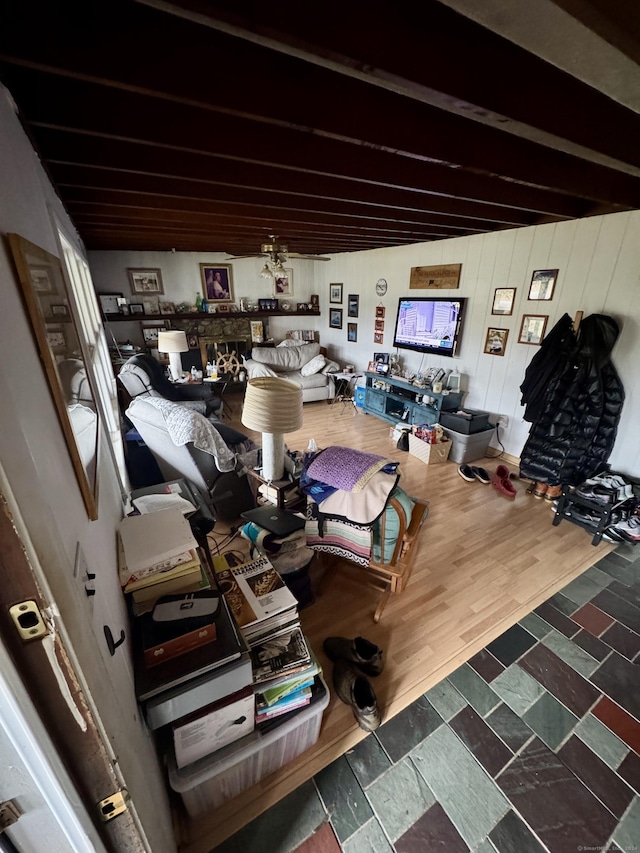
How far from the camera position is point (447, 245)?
13.2 ft

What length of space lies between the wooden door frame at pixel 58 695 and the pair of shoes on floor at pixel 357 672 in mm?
1106

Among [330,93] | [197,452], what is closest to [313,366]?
[197,452]

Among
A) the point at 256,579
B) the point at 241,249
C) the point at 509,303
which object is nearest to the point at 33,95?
the point at 256,579

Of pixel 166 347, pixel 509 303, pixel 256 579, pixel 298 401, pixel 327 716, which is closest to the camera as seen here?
pixel 256 579

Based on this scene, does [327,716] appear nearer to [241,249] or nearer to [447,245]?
[447,245]

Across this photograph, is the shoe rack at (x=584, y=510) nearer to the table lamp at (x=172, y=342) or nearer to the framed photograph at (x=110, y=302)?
the table lamp at (x=172, y=342)

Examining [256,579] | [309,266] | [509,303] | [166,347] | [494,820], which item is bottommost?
[494,820]

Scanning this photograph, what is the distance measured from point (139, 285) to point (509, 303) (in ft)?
16.4

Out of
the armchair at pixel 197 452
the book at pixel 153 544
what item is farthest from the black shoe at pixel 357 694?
the armchair at pixel 197 452

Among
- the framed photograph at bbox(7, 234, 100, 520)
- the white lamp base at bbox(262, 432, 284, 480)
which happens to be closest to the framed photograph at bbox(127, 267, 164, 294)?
the white lamp base at bbox(262, 432, 284, 480)

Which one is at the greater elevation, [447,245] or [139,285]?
[447,245]

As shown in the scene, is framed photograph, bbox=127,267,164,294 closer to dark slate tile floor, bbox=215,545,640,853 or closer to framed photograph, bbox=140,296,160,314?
framed photograph, bbox=140,296,160,314

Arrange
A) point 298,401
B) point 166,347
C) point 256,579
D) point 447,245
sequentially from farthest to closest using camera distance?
1. point 166,347
2. point 447,245
3. point 298,401
4. point 256,579

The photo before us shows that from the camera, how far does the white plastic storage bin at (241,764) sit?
43.9 inches
